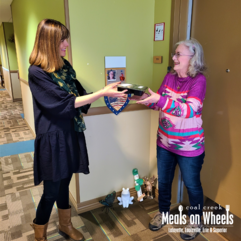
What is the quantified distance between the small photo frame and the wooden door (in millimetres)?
631

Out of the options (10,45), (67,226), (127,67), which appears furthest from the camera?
Answer: (10,45)

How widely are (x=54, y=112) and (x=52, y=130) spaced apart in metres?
0.15

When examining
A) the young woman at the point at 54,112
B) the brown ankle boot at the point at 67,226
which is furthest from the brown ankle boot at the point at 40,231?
the brown ankle boot at the point at 67,226

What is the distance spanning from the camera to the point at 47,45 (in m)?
1.26

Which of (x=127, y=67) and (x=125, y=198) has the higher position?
(x=127, y=67)

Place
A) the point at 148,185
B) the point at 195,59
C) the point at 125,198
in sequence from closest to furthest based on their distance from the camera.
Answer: the point at 195,59
the point at 125,198
the point at 148,185

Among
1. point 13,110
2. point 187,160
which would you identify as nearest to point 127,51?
point 187,160

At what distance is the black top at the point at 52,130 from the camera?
4.06 ft

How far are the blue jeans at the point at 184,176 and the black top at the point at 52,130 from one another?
677 mm

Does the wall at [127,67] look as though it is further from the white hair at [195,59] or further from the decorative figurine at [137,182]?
the white hair at [195,59]

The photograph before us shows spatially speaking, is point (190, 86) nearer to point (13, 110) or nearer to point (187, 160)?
point (187, 160)

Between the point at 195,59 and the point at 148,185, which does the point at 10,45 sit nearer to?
the point at 148,185

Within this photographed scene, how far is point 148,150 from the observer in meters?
2.29

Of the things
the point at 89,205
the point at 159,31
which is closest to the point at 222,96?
the point at 159,31
